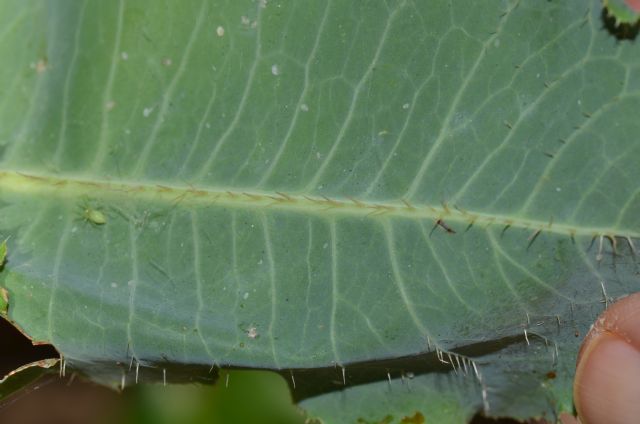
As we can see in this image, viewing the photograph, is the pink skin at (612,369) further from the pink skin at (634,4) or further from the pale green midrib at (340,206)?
the pink skin at (634,4)

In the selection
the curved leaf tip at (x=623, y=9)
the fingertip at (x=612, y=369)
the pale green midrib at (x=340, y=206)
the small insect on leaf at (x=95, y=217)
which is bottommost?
the fingertip at (x=612, y=369)

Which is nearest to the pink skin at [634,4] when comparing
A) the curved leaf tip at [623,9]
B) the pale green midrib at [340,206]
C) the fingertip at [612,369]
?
the curved leaf tip at [623,9]

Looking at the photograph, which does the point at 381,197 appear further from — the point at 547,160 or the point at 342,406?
the point at 342,406

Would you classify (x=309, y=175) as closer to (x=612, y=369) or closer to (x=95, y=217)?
(x=95, y=217)

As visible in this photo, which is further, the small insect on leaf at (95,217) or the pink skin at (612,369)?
the pink skin at (612,369)

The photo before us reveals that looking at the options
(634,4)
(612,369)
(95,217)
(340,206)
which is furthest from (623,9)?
(95,217)

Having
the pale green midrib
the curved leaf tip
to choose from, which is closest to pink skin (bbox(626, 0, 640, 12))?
the curved leaf tip

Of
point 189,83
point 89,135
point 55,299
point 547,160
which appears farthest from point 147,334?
point 547,160
